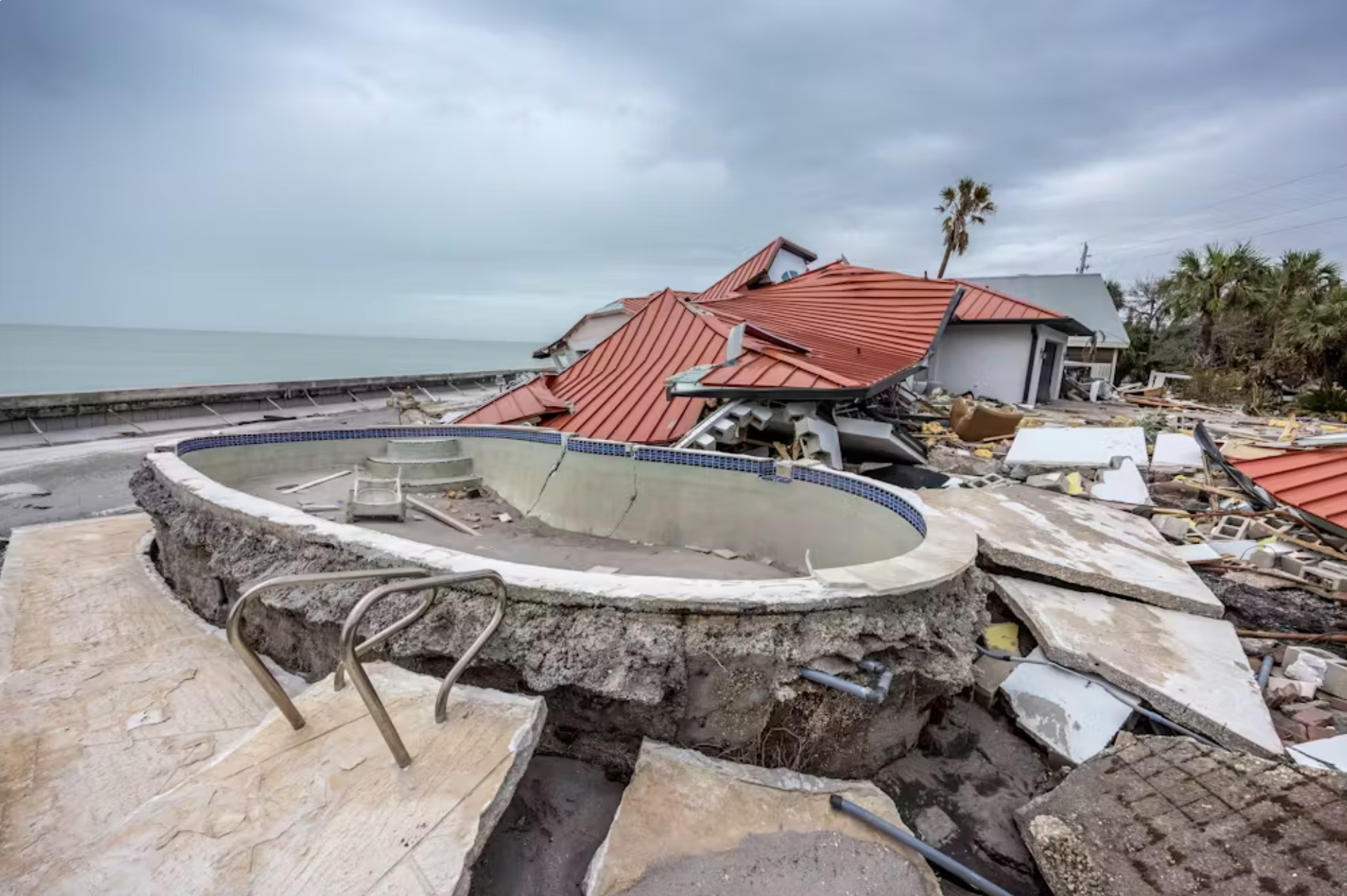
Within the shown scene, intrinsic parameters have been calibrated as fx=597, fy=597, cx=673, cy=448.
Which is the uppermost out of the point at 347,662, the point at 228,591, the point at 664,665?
the point at 347,662

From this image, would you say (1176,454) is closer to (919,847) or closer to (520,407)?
(919,847)

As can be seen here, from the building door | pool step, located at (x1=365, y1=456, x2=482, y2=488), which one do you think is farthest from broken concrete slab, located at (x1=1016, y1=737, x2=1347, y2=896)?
the building door

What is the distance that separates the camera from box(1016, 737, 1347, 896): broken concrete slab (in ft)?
7.37

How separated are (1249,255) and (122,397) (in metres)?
38.6

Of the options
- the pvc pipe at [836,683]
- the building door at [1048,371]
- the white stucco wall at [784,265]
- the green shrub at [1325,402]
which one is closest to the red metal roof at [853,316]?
the white stucco wall at [784,265]

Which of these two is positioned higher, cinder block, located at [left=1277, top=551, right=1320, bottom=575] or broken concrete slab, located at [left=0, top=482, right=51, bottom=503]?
cinder block, located at [left=1277, top=551, right=1320, bottom=575]

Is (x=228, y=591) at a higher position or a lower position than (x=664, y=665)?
lower

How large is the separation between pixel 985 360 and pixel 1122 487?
10504mm

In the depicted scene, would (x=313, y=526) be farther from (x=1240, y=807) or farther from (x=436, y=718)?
(x=1240, y=807)

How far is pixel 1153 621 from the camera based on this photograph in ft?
13.3

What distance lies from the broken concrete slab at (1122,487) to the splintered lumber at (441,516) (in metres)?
7.36

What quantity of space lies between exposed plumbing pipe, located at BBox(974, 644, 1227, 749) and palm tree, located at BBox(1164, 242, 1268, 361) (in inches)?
1124

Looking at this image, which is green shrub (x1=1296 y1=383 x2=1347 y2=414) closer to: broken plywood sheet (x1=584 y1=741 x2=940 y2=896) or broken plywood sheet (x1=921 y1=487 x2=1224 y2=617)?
broken plywood sheet (x1=921 y1=487 x2=1224 y2=617)

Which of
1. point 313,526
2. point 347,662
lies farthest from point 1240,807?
point 313,526
